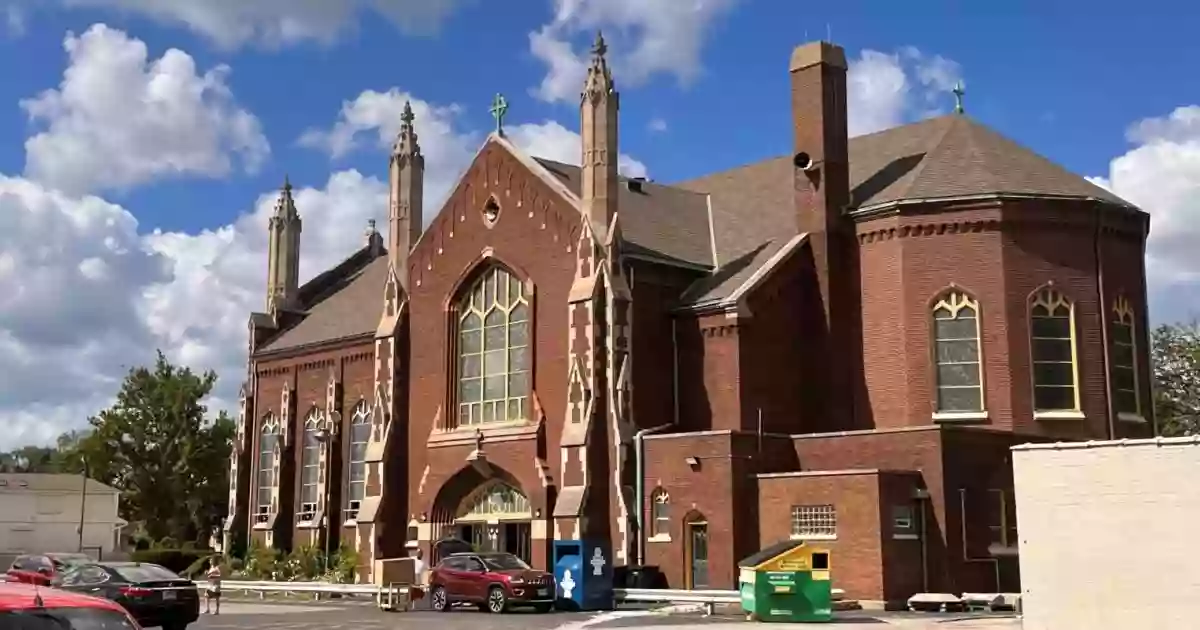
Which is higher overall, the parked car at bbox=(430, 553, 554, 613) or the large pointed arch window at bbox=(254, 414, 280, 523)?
the large pointed arch window at bbox=(254, 414, 280, 523)

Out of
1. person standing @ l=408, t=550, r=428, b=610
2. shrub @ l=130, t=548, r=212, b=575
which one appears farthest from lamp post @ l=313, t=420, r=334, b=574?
person standing @ l=408, t=550, r=428, b=610

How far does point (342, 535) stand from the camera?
47.0 metres

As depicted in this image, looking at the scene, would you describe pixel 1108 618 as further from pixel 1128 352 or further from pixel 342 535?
pixel 342 535

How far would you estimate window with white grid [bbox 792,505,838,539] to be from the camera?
30.2 m

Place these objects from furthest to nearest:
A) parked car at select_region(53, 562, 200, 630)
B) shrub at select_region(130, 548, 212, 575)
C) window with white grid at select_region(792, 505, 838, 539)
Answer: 1. shrub at select_region(130, 548, 212, 575)
2. window with white grid at select_region(792, 505, 838, 539)
3. parked car at select_region(53, 562, 200, 630)

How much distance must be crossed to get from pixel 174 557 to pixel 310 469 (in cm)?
1024

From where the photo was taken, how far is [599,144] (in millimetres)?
36438

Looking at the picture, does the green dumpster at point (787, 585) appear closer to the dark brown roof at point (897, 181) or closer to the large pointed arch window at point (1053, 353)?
the large pointed arch window at point (1053, 353)

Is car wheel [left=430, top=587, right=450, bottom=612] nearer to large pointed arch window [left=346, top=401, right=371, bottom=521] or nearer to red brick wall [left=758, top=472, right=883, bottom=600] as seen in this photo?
red brick wall [left=758, top=472, right=883, bottom=600]

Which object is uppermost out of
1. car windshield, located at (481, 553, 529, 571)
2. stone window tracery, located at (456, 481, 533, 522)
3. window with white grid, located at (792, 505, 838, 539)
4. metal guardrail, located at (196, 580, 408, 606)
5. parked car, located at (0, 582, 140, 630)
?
stone window tracery, located at (456, 481, 533, 522)

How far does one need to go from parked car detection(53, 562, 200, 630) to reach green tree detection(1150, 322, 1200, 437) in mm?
44829

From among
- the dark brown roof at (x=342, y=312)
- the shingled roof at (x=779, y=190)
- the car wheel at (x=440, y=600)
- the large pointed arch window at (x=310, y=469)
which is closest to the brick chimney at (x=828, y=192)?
the shingled roof at (x=779, y=190)

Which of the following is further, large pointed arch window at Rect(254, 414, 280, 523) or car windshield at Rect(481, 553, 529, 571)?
large pointed arch window at Rect(254, 414, 280, 523)

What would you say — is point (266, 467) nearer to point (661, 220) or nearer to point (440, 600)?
point (661, 220)
